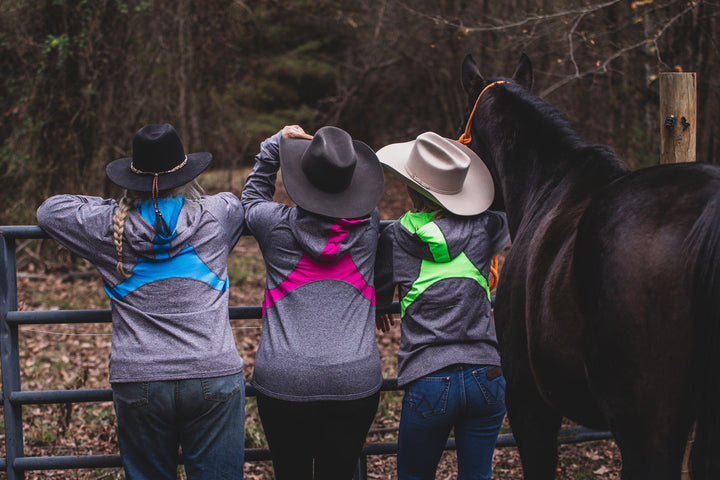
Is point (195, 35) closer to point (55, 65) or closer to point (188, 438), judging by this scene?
point (55, 65)

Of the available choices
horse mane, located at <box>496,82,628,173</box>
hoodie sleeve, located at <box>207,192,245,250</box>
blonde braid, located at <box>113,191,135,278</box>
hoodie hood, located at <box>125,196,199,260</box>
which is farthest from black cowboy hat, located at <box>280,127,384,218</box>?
horse mane, located at <box>496,82,628,173</box>

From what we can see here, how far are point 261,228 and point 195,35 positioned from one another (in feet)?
36.7

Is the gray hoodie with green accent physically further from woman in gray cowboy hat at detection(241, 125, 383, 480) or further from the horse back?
the horse back

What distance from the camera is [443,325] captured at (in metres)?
2.71

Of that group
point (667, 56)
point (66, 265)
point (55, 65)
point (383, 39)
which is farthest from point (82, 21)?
point (667, 56)

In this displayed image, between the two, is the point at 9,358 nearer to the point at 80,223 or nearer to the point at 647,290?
the point at 80,223

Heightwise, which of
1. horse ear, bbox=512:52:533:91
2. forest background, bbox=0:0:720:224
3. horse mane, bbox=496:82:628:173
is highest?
forest background, bbox=0:0:720:224

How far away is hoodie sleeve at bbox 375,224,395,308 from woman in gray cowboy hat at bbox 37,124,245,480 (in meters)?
0.67

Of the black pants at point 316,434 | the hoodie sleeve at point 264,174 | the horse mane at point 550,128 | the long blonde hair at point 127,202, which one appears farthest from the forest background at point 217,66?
the black pants at point 316,434

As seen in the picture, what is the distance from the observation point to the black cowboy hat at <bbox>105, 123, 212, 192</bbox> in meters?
2.63

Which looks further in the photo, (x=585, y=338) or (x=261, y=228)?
(x=261, y=228)

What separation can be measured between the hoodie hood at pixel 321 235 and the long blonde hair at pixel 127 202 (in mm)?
475

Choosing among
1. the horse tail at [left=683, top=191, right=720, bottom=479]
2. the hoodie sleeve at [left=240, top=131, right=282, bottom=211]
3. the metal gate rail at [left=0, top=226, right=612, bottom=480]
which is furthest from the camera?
the metal gate rail at [left=0, top=226, right=612, bottom=480]

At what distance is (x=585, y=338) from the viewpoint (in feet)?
7.23
